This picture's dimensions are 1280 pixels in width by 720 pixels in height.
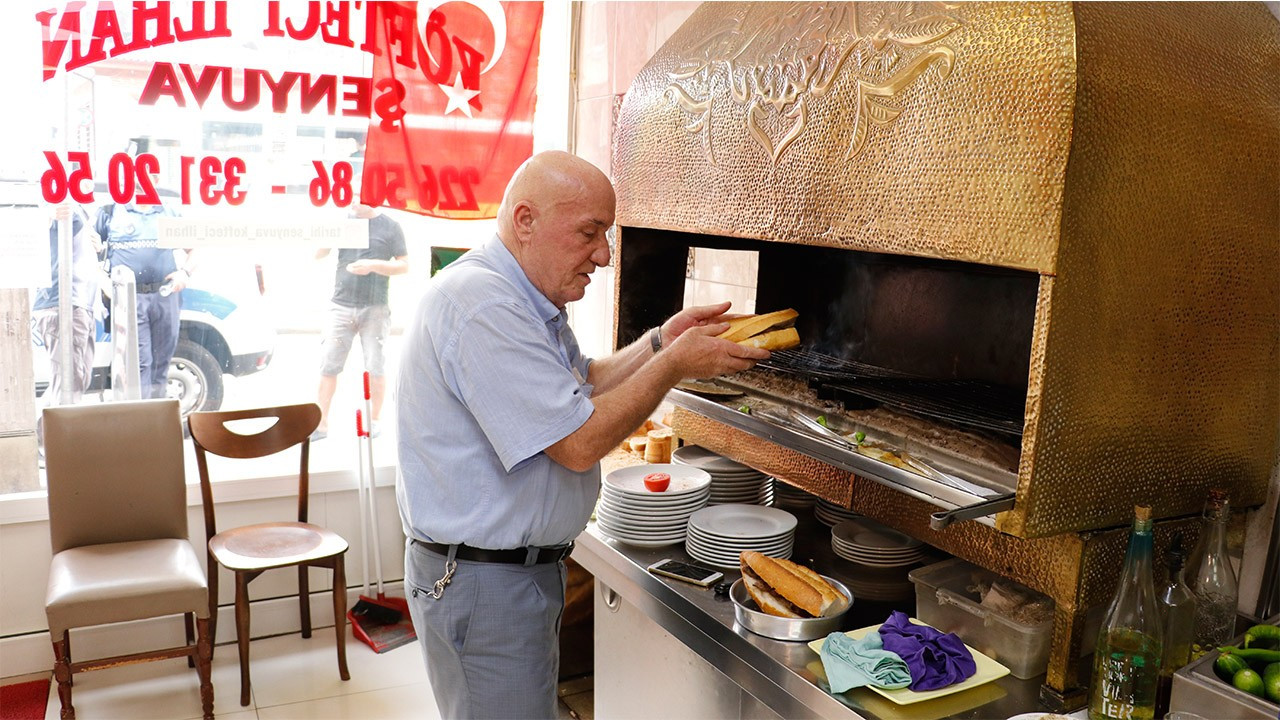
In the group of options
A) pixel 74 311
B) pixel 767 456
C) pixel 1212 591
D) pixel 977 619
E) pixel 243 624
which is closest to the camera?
pixel 1212 591

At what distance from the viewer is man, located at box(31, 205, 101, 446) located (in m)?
3.85

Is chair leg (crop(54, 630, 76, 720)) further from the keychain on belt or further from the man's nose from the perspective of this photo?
the man's nose

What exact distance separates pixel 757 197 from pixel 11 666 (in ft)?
11.4

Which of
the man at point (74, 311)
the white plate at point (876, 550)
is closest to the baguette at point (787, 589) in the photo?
the white plate at point (876, 550)

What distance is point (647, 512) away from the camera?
2674mm

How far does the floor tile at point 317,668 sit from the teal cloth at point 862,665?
230 centimetres

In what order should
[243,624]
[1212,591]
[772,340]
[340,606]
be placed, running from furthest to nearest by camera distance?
[340,606] < [243,624] < [772,340] < [1212,591]

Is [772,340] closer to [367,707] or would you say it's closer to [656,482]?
[656,482]

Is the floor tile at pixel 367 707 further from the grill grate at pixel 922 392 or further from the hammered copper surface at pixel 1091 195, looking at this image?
the hammered copper surface at pixel 1091 195

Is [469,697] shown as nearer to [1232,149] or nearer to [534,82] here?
[1232,149]

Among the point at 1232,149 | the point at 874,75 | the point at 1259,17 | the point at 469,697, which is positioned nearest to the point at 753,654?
the point at 469,697

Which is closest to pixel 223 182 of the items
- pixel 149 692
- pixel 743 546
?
pixel 149 692

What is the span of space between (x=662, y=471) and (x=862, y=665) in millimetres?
1083

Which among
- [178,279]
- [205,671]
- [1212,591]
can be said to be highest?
[178,279]
